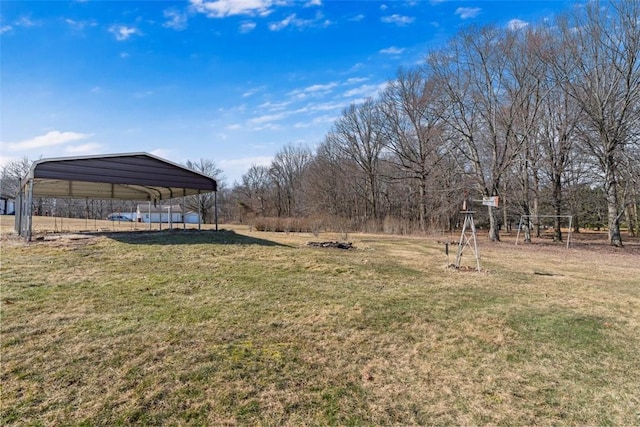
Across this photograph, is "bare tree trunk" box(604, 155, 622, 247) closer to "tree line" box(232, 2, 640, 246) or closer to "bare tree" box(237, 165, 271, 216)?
"tree line" box(232, 2, 640, 246)

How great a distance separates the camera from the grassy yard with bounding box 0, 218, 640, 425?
8.16ft

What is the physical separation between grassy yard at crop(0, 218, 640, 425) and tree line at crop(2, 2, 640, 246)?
20.9 ft

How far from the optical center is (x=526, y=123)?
17234 millimetres

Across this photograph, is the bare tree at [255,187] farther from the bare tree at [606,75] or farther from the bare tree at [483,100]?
the bare tree at [606,75]

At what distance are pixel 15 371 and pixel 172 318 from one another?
58.2 inches

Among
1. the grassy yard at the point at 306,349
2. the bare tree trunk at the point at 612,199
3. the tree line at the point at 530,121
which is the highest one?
the tree line at the point at 530,121

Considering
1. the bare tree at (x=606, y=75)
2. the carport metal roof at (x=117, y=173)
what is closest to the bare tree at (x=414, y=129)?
the bare tree at (x=606, y=75)

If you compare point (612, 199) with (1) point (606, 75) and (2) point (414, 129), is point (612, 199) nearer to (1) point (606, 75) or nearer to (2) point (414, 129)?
(1) point (606, 75)

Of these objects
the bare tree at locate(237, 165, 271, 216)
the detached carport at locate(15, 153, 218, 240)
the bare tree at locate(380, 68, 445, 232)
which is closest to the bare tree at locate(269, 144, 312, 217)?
the bare tree at locate(237, 165, 271, 216)

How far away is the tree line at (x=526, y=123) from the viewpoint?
49.0ft

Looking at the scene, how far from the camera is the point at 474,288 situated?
6.25 m

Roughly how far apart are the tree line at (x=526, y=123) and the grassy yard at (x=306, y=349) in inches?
251

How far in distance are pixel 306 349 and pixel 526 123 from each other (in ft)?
59.8

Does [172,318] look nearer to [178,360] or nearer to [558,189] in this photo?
[178,360]
